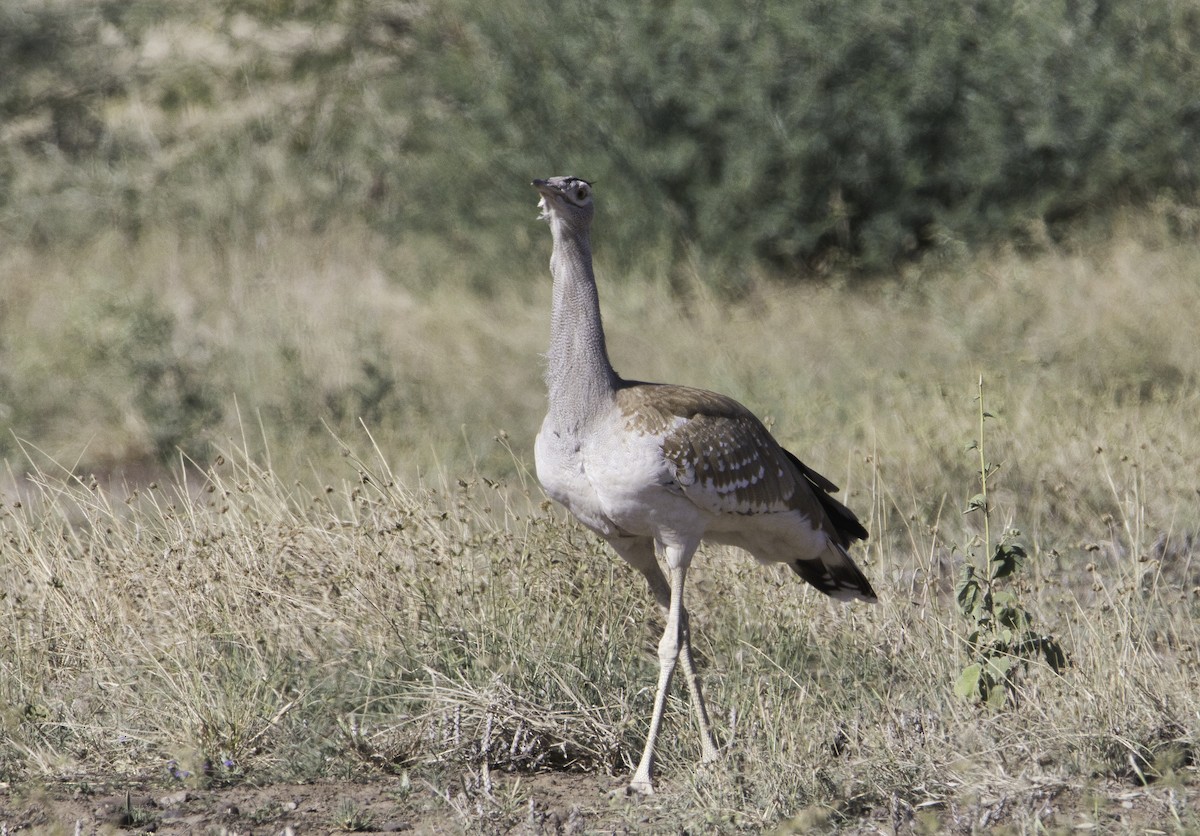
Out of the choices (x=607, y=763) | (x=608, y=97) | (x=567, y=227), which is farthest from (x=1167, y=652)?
(x=608, y=97)

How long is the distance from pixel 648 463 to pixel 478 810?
3.55 ft

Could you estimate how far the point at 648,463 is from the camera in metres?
4.20

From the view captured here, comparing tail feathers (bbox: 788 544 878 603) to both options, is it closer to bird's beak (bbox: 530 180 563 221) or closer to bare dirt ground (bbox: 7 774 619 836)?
bare dirt ground (bbox: 7 774 619 836)

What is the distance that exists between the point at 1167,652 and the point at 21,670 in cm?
389

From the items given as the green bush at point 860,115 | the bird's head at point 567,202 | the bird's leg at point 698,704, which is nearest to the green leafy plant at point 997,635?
the bird's leg at point 698,704

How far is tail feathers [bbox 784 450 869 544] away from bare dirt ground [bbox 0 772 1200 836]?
117cm

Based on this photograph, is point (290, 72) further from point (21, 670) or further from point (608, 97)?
point (21, 670)

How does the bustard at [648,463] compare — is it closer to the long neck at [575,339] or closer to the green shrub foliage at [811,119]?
the long neck at [575,339]

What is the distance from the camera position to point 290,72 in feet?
47.5

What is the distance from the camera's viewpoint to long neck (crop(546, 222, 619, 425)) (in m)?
4.38

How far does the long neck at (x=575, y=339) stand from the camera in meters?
4.38

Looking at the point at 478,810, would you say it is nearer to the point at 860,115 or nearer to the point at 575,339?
the point at 575,339

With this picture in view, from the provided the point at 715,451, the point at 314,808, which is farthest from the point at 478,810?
the point at 715,451

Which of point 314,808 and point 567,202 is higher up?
point 567,202
